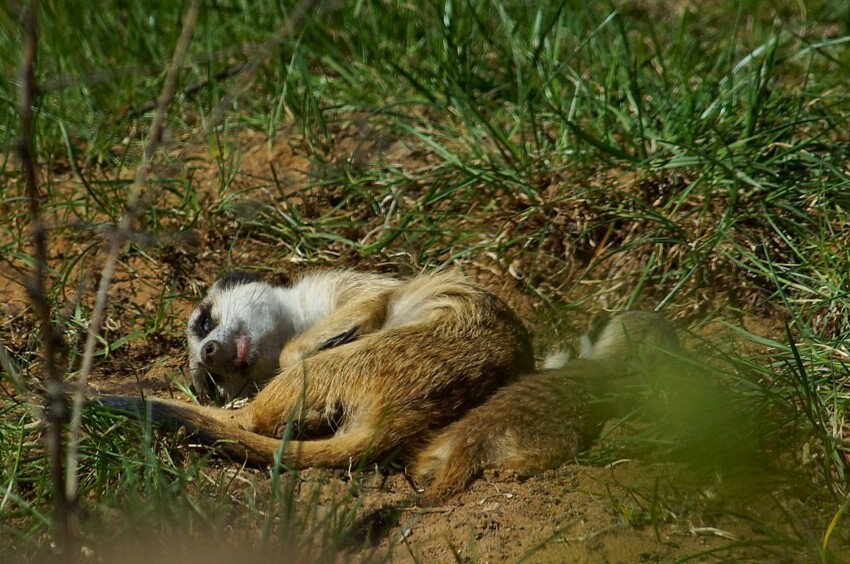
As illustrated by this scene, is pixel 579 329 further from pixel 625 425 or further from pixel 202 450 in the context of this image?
pixel 202 450

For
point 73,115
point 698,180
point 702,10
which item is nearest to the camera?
point 698,180

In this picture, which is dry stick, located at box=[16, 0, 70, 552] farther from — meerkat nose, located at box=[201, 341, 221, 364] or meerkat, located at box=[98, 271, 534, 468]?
meerkat nose, located at box=[201, 341, 221, 364]

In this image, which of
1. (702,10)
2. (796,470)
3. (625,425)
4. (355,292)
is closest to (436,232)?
(355,292)

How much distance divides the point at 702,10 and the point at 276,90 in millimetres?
2391

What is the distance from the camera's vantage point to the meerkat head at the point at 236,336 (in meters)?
3.43

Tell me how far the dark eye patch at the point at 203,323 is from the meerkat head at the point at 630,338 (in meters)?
1.32

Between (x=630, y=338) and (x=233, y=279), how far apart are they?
1472mm

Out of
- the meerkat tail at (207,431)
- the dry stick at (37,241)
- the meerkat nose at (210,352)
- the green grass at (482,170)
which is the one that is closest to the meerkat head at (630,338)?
the green grass at (482,170)

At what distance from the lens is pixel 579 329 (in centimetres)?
369

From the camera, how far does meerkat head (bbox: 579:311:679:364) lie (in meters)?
3.08

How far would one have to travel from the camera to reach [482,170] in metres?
3.81

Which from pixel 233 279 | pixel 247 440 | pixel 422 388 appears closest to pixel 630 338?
pixel 422 388

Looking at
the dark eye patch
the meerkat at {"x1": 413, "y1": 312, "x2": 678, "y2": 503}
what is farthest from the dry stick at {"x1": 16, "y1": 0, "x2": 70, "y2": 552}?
the dark eye patch

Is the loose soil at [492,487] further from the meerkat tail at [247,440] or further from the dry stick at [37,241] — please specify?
the dry stick at [37,241]
